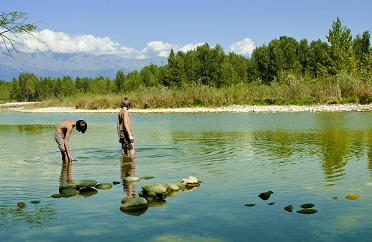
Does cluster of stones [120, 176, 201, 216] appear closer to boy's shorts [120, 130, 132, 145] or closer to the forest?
boy's shorts [120, 130, 132, 145]

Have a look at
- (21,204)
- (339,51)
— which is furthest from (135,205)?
(339,51)

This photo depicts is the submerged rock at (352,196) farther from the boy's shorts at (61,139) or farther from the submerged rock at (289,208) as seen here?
the boy's shorts at (61,139)

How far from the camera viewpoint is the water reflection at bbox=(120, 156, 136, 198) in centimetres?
1052

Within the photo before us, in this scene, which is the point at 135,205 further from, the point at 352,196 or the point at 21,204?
the point at 352,196

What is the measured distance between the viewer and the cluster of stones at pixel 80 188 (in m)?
10.3

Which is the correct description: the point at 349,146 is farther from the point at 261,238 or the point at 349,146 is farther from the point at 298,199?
the point at 261,238

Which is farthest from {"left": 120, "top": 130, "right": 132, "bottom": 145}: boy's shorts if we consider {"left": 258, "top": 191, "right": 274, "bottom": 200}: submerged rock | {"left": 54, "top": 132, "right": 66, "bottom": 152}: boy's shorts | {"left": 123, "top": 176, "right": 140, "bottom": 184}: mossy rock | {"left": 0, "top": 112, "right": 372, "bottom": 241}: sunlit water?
{"left": 258, "top": 191, "right": 274, "bottom": 200}: submerged rock

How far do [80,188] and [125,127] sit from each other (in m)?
5.50

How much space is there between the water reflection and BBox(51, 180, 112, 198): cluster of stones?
486 mm

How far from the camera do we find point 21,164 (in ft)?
50.1

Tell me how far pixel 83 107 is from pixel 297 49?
55739 millimetres

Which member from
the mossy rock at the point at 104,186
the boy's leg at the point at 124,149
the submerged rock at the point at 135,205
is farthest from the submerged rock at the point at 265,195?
the boy's leg at the point at 124,149

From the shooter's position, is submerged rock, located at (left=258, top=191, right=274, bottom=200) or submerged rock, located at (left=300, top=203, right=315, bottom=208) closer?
submerged rock, located at (left=300, top=203, right=315, bottom=208)

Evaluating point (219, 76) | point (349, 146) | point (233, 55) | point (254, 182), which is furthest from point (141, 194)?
point (233, 55)
